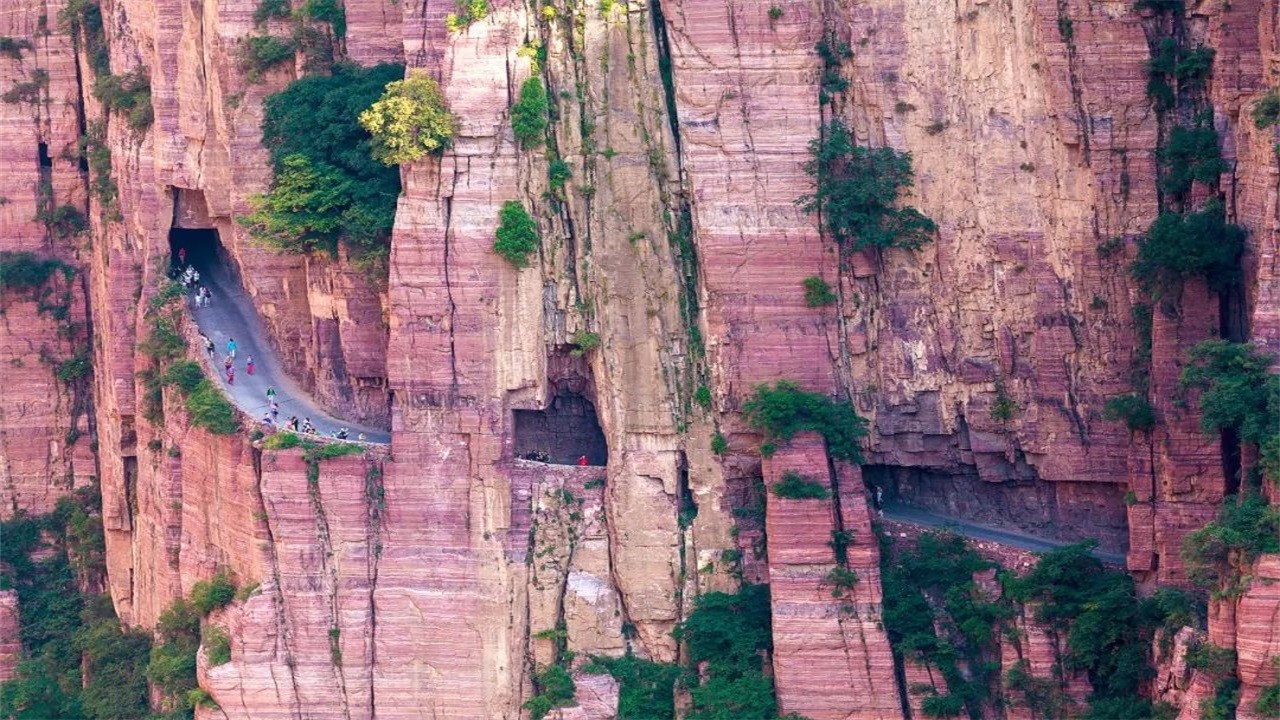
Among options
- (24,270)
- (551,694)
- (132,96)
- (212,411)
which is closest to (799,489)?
(551,694)

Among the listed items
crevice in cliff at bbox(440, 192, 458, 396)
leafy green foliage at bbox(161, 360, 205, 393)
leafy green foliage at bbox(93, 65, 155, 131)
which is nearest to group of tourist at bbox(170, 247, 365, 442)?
leafy green foliage at bbox(161, 360, 205, 393)

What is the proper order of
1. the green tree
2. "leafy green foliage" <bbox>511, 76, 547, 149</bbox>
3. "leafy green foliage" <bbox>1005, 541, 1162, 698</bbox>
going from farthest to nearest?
1. "leafy green foliage" <bbox>511, 76, 547, 149</bbox>
2. the green tree
3. "leafy green foliage" <bbox>1005, 541, 1162, 698</bbox>

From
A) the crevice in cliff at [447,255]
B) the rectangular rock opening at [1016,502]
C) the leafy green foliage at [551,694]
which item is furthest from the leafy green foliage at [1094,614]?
the crevice in cliff at [447,255]

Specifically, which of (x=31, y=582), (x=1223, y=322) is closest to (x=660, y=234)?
(x=1223, y=322)

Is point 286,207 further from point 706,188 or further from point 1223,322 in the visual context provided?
point 1223,322

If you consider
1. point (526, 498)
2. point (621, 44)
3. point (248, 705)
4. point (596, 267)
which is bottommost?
point (248, 705)

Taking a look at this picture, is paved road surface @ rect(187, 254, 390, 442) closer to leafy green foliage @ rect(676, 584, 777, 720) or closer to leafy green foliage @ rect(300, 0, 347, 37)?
leafy green foliage @ rect(300, 0, 347, 37)
